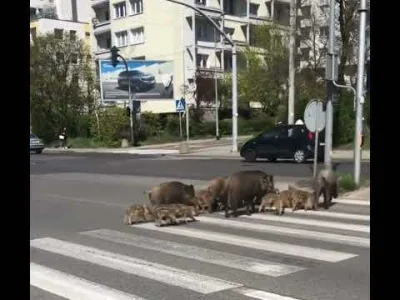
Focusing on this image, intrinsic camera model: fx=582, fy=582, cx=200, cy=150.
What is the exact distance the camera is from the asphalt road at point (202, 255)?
18.2 feet

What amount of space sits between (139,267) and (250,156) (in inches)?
748

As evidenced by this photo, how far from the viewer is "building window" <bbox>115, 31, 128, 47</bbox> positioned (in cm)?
6134

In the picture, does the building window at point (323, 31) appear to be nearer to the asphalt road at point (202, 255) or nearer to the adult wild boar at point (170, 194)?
the asphalt road at point (202, 255)

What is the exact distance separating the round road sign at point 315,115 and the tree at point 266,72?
34010mm

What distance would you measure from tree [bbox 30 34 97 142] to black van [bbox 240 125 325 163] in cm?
2584

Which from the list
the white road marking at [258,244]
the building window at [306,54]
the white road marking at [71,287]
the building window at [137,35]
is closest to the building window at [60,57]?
the building window at [137,35]

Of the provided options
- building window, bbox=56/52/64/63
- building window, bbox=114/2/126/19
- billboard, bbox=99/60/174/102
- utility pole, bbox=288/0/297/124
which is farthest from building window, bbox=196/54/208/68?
utility pole, bbox=288/0/297/124

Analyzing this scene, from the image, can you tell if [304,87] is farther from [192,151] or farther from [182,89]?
[182,89]

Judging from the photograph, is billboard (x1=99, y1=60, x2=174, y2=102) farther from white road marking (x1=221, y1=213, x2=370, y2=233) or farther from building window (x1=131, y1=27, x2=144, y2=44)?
white road marking (x1=221, y1=213, x2=370, y2=233)

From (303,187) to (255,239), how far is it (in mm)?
3432

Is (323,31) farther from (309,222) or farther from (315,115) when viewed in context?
(309,222)

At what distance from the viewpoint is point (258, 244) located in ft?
25.7
